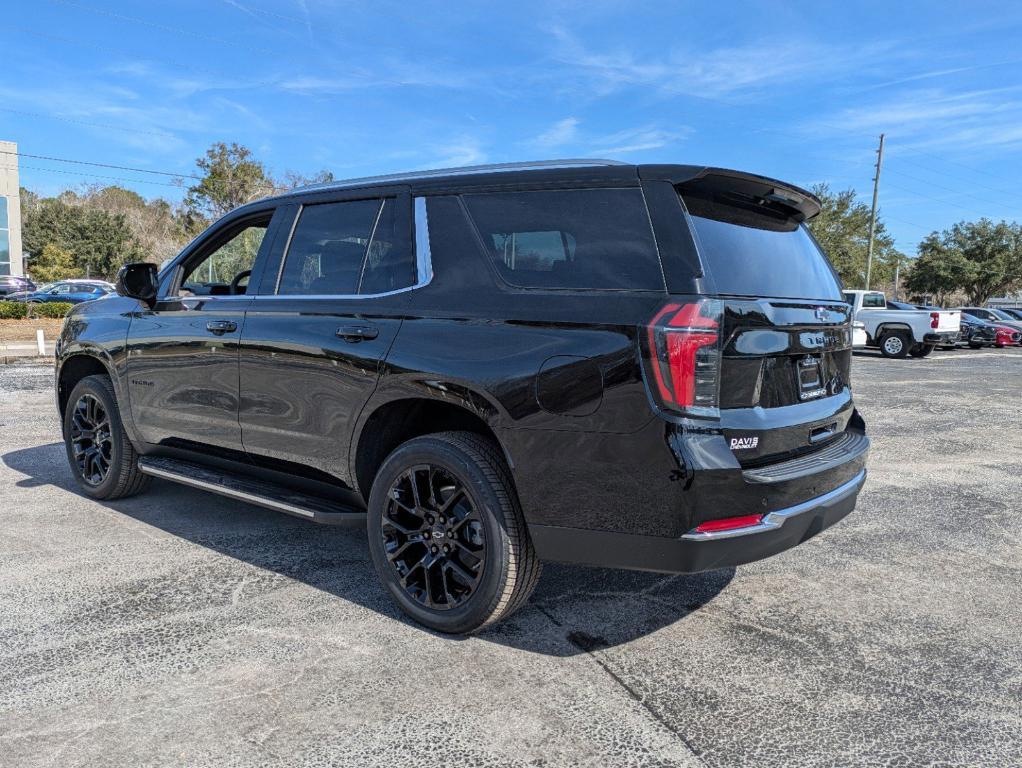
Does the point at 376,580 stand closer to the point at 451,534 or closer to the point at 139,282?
the point at 451,534

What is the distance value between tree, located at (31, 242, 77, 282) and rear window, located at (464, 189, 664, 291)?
58919mm

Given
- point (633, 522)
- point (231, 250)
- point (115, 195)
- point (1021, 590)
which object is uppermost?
point (115, 195)

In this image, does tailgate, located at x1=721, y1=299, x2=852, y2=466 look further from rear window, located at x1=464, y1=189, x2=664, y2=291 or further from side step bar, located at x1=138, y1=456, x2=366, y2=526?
side step bar, located at x1=138, y1=456, x2=366, y2=526

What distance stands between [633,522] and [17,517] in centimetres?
406

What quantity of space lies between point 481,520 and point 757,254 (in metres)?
1.52

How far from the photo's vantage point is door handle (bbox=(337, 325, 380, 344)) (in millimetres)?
3410

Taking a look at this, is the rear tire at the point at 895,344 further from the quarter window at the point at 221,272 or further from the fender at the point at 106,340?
the fender at the point at 106,340

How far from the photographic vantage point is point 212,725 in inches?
100

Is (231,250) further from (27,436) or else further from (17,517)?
(27,436)

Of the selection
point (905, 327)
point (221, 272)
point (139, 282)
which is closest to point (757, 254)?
point (221, 272)

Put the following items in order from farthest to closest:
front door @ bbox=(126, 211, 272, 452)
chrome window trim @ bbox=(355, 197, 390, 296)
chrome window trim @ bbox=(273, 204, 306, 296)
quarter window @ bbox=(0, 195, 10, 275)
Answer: quarter window @ bbox=(0, 195, 10, 275)
front door @ bbox=(126, 211, 272, 452)
chrome window trim @ bbox=(273, 204, 306, 296)
chrome window trim @ bbox=(355, 197, 390, 296)

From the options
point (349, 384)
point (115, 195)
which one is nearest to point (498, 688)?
point (349, 384)

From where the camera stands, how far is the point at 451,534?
3.18 meters

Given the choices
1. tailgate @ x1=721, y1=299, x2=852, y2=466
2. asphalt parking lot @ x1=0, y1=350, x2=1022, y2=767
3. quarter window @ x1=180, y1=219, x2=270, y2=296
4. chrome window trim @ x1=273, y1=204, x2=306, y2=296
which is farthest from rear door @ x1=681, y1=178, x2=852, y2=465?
quarter window @ x1=180, y1=219, x2=270, y2=296
